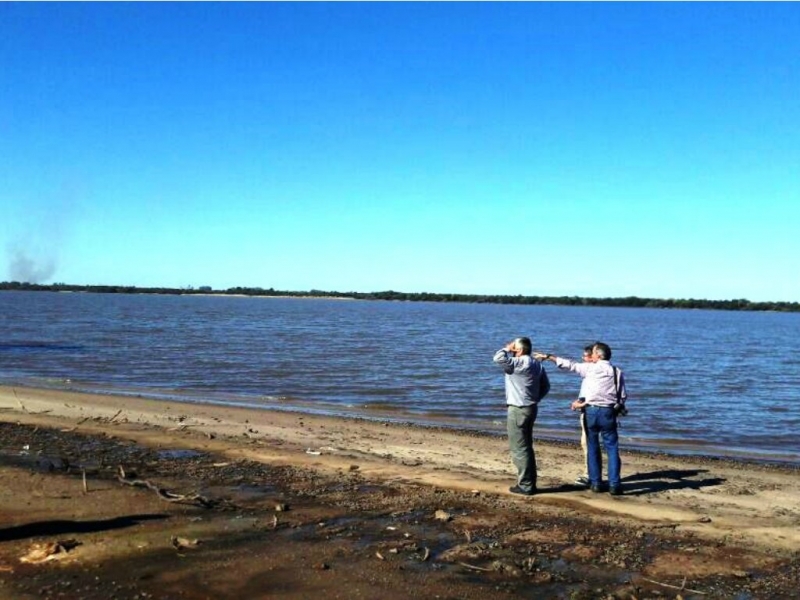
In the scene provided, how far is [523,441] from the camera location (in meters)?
8.38

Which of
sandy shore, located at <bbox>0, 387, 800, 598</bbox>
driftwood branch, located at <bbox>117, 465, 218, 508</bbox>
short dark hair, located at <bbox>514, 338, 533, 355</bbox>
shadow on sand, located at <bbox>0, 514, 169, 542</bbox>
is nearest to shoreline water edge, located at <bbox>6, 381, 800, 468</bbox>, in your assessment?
sandy shore, located at <bbox>0, 387, 800, 598</bbox>

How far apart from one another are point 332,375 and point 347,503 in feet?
55.7

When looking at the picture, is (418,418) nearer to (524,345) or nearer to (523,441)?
(523,441)

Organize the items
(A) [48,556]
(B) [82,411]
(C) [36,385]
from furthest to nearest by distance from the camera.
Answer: (C) [36,385]
(B) [82,411]
(A) [48,556]

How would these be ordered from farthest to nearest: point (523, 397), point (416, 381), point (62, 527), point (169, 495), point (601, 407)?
1. point (416, 381)
2. point (601, 407)
3. point (523, 397)
4. point (169, 495)
5. point (62, 527)

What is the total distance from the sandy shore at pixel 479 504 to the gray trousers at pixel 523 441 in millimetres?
262

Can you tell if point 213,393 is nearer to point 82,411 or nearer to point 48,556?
point 82,411

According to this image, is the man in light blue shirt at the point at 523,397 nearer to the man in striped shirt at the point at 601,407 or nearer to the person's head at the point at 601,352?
the man in striped shirt at the point at 601,407

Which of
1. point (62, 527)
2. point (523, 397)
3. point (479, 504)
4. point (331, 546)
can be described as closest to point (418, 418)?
point (523, 397)

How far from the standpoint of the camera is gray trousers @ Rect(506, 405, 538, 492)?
8.28 meters

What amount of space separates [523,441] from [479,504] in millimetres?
936

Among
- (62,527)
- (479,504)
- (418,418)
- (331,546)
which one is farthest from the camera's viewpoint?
(418,418)

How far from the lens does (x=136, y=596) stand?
5145 mm

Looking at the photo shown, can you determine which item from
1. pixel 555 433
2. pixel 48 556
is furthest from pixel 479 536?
pixel 555 433
